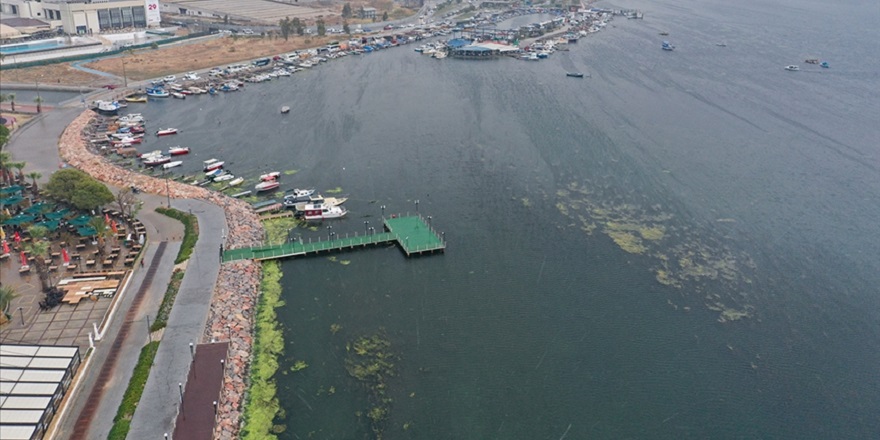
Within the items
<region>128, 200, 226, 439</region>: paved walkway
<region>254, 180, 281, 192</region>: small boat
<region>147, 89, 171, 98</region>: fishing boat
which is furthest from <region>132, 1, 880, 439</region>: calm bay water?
<region>128, 200, 226, 439</region>: paved walkway

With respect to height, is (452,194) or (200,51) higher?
(200,51)

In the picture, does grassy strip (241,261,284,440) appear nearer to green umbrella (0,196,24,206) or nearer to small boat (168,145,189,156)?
green umbrella (0,196,24,206)

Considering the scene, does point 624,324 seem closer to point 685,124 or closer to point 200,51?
point 685,124

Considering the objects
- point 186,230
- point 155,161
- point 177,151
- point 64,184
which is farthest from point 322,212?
point 177,151

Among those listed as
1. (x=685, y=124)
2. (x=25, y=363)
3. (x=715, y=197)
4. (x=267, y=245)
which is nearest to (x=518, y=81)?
(x=685, y=124)

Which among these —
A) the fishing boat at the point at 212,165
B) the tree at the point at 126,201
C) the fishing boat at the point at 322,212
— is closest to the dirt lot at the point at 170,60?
the fishing boat at the point at 212,165

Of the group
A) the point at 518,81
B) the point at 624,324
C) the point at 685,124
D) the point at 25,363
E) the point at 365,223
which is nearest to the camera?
the point at 25,363

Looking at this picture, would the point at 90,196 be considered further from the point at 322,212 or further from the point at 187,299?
the point at 322,212
